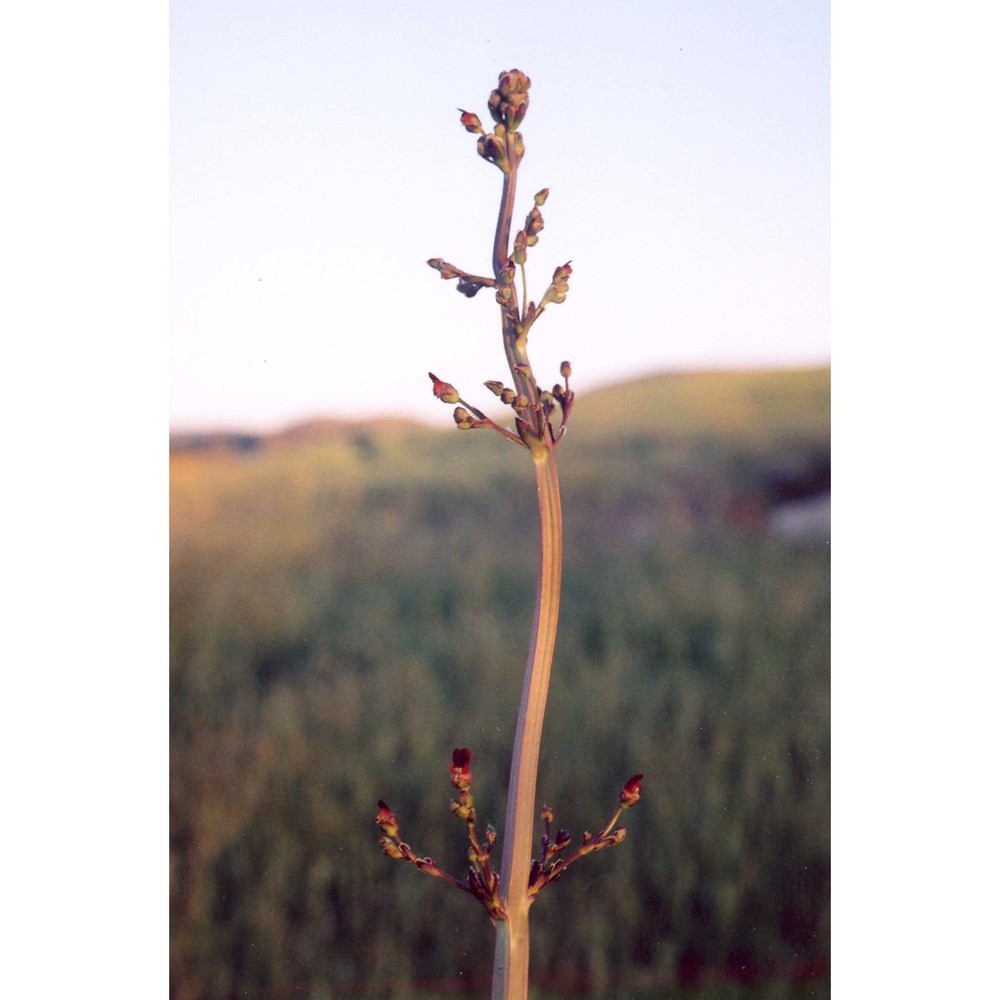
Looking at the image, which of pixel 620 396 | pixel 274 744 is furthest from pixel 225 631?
pixel 620 396

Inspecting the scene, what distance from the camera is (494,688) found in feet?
4.18

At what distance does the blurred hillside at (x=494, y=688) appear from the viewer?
1238 millimetres

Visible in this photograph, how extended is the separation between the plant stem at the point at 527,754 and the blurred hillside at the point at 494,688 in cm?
40

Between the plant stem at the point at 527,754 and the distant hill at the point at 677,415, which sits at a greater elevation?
the distant hill at the point at 677,415

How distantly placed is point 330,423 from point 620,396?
32 cm

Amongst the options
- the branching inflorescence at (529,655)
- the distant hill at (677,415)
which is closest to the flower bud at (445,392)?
the branching inflorescence at (529,655)

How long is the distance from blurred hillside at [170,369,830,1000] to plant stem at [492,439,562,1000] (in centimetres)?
40

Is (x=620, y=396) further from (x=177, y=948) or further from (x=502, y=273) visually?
(x=177, y=948)

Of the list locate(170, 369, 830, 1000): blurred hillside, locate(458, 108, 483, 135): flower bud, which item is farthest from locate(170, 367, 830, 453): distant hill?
locate(458, 108, 483, 135): flower bud

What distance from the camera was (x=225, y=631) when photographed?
126 centimetres

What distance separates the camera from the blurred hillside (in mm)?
1238

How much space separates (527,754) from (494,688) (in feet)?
1.49

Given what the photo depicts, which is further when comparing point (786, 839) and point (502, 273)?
point (786, 839)

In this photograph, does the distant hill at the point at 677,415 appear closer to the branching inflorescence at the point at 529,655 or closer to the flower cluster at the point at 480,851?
the branching inflorescence at the point at 529,655
